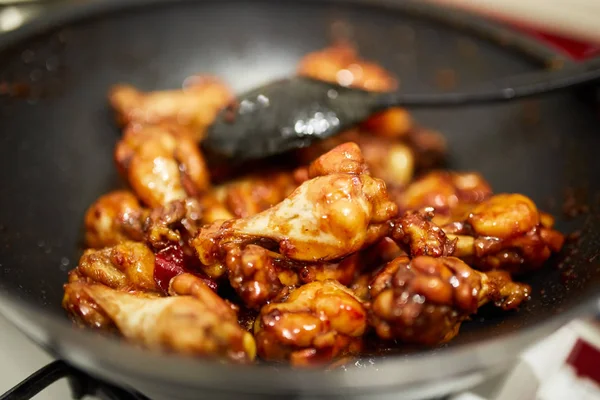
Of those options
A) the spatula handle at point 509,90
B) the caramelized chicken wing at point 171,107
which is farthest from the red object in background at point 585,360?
the caramelized chicken wing at point 171,107

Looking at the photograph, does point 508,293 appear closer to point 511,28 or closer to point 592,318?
point 592,318

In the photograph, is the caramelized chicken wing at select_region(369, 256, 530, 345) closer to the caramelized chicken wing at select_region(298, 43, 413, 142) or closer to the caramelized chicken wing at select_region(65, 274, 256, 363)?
the caramelized chicken wing at select_region(65, 274, 256, 363)

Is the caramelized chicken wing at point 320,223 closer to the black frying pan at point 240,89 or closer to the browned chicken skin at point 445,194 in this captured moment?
the black frying pan at point 240,89

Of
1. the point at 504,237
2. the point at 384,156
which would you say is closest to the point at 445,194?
the point at 384,156

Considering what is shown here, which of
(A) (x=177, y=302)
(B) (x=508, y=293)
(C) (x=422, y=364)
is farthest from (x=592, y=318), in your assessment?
(A) (x=177, y=302)

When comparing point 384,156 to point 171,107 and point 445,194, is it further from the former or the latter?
point 171,107

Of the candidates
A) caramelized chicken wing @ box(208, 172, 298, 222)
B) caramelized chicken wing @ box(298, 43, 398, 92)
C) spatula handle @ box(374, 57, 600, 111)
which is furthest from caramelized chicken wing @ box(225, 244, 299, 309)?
caramelized chicken wing @ box(298, 43, 398, 92)
